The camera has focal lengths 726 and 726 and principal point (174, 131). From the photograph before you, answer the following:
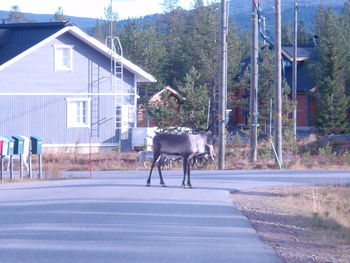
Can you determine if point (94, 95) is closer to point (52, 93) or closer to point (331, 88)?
point (52, 93)

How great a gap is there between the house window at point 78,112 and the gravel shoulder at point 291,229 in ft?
79.7

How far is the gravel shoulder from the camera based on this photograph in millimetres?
11078

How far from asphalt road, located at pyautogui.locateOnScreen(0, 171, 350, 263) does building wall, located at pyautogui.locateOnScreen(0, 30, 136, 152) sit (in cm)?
2100

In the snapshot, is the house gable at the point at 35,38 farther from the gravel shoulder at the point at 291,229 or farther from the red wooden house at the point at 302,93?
the gravel shoulder at the point at 291,229

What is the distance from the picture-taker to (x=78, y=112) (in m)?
43.0

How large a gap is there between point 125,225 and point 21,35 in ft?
109

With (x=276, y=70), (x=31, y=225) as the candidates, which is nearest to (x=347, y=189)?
(x=276, y=70)

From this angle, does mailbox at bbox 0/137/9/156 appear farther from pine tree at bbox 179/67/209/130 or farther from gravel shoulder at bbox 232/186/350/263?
pine tree at bbox 179/67/209/130

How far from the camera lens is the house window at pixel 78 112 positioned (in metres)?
42.6

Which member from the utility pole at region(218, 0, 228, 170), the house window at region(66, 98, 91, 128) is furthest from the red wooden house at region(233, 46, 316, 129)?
the utility pole at region(218, 0, 228, 170)

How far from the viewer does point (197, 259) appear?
10047mm

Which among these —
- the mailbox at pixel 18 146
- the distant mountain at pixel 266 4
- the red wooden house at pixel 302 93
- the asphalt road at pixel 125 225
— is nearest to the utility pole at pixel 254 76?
the asphalt road at pixel 125 225

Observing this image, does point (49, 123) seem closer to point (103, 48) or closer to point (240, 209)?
point (103, 48)

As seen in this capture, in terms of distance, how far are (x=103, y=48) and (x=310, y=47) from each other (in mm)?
27224
